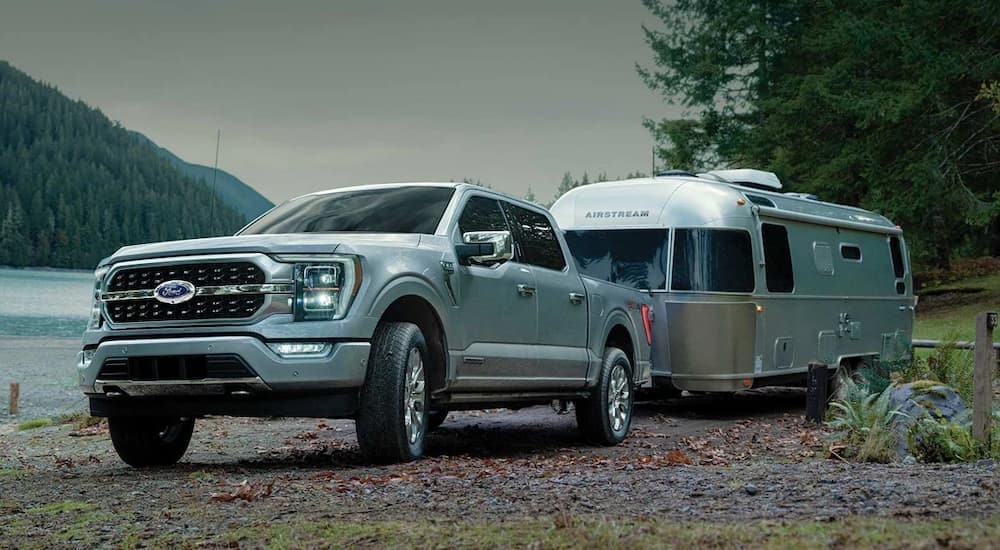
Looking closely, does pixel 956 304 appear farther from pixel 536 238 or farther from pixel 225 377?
pixel 225 377

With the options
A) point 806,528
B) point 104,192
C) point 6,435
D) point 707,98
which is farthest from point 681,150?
point 104,192

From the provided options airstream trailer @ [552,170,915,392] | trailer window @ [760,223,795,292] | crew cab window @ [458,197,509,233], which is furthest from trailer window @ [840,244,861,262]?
crew cab window @ [458,197,509,233]

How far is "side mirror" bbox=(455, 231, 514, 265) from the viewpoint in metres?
8.98

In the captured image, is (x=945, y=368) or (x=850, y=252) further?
(x=850, y=252)

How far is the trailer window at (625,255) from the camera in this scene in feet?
46.3

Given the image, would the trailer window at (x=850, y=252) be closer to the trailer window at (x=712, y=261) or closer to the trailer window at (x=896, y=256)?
the trailer window at (x=896, y=256)

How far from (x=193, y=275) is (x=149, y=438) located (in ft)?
5.48

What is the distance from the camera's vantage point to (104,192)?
183m

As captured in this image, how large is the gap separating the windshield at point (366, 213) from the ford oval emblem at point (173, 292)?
1551mm

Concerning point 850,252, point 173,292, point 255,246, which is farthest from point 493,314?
point 850,252

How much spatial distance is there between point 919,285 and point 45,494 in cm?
3803

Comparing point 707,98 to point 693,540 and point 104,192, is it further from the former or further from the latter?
point 104,192

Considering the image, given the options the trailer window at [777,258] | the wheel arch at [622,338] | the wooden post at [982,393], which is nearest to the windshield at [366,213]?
the wheel arch at [622,338]

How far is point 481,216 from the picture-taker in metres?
9.87
